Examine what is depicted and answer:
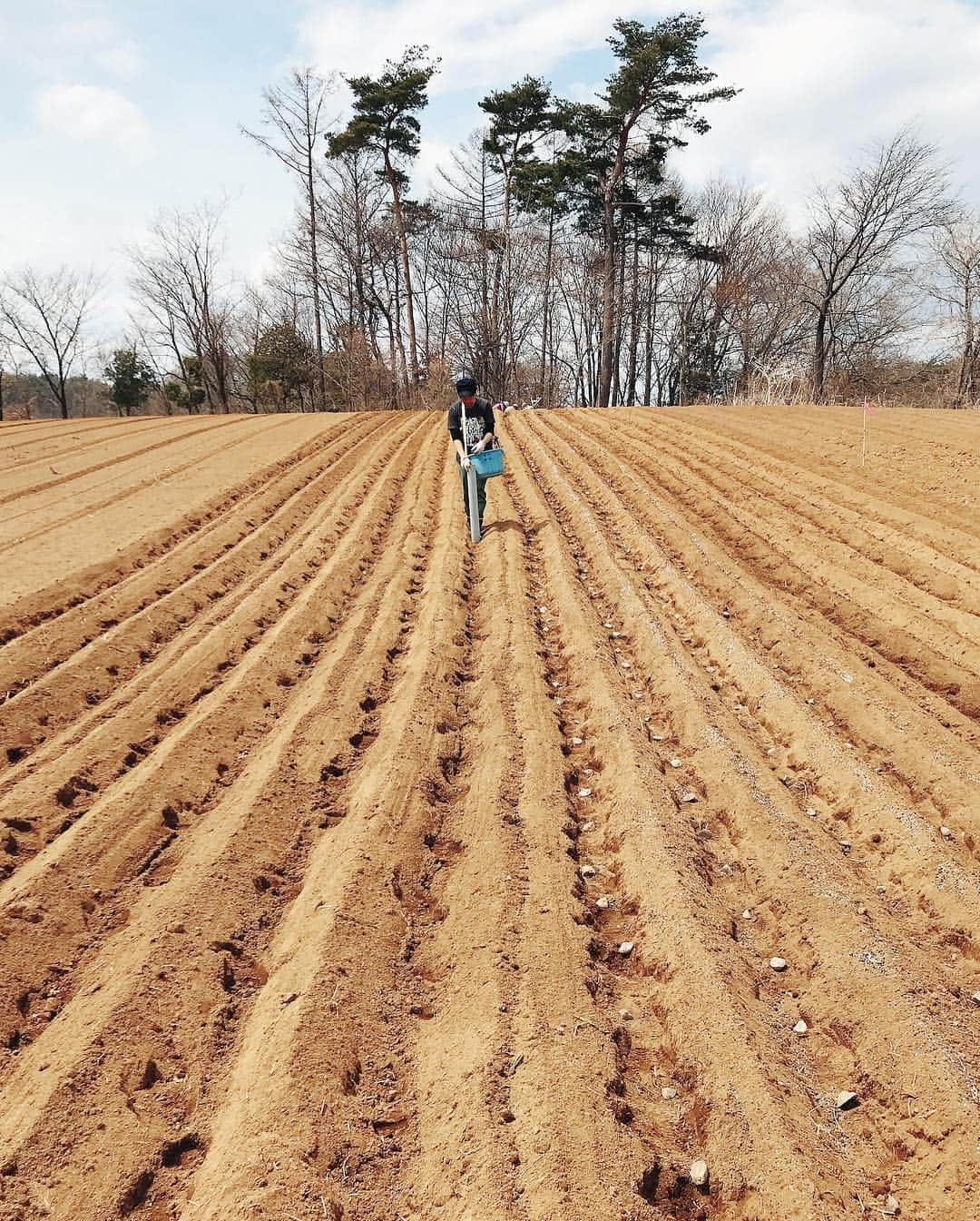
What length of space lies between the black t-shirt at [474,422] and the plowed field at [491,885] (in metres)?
1.32

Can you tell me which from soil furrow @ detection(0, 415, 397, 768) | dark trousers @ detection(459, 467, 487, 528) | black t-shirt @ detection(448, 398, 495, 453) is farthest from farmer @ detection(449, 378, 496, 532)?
soil furrow @ detection(0, 415, 397, 768)

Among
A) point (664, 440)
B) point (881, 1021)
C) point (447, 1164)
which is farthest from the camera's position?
point (664, 440)

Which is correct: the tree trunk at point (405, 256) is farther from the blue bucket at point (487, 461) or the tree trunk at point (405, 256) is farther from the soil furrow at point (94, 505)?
the blue bucket at point (487, 461)

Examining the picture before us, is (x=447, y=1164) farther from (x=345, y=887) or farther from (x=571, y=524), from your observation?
(x=571, y=524)

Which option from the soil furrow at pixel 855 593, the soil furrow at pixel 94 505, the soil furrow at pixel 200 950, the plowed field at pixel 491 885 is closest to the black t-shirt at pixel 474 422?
the plowed field at pixel 491 885

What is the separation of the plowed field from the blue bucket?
993mm

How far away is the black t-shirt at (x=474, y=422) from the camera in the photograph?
7207 millimetres

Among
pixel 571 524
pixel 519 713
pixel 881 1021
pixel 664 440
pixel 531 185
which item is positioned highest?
pixel 531 185

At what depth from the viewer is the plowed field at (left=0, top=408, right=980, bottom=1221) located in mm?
2117

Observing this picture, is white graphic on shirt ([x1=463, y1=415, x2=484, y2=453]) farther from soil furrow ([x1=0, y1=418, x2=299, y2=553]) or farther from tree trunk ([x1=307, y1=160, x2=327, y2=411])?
tree trunk ([x1=307, y1=160, x2=327, y2=411])

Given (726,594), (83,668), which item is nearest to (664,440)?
(726,594)

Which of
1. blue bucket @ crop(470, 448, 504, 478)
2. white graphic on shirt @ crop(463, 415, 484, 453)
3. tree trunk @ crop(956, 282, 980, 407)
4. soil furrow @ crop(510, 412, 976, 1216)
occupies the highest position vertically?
tree trunk @ crop(956, 282, 980, 407)

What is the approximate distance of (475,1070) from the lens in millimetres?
2336

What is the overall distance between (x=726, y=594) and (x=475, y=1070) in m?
4.92
